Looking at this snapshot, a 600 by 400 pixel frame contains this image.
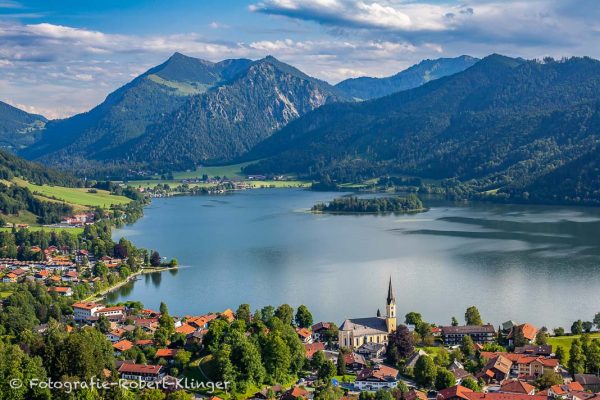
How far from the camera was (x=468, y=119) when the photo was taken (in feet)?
572

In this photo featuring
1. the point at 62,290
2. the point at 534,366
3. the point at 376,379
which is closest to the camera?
the point at 376,379

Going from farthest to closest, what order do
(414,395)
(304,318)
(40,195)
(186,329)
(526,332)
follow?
(40,195) < (304,318) < (186,329) < (526,332) < (414,395)

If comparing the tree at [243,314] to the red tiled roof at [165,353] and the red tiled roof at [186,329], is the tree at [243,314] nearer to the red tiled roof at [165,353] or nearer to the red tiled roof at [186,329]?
the red tiled roof at [186,329]

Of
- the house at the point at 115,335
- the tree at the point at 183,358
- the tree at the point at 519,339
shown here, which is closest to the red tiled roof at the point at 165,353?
the tree at the point at 183,358

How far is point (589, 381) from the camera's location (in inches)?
1145

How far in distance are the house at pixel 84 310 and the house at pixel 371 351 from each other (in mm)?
14948

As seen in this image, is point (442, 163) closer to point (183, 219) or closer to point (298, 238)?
point (183, 219)

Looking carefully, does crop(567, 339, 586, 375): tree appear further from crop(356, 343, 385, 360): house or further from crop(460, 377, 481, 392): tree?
crop(356, 343, 385, 360): house

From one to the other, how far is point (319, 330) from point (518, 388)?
1122cm

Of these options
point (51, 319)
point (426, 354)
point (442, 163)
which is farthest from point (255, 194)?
point (426, 354)

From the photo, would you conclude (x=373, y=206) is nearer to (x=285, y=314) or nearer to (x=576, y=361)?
(x=285, y=314)

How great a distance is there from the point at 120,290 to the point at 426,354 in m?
24.5

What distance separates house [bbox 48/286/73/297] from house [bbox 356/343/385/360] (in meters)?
20.7

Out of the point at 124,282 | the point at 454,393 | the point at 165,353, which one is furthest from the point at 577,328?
the point at 124,282
